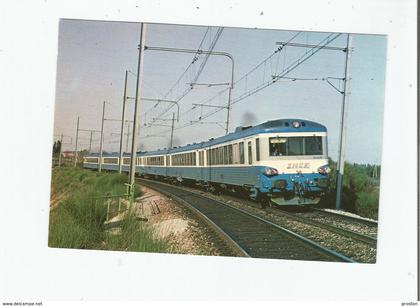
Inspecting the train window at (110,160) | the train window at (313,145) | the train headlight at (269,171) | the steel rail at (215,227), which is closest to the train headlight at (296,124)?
the train window at (313,145)

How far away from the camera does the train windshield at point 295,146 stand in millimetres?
2363

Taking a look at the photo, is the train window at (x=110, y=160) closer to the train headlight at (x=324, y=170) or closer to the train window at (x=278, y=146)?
the train window at (x=278, y=146)

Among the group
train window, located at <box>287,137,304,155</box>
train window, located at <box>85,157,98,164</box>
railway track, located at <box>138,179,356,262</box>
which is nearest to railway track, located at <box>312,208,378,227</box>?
railway track, located at <box>138,179,356,262</box>

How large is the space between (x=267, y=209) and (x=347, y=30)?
1.07 m

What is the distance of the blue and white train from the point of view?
2350 mm

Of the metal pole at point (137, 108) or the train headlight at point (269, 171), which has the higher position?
the metal pole at point (137, 108)

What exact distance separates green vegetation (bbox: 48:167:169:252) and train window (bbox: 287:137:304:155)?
906 millimetres

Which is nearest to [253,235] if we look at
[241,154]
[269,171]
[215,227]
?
[215,227]

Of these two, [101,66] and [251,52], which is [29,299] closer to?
[101,66]

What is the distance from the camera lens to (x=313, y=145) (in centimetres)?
236

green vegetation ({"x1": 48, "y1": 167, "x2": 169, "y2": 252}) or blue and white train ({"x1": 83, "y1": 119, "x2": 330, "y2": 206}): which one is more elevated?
blue and white train ({"x1": 83, "y1": 119, "x2": 330, "y2": 206})

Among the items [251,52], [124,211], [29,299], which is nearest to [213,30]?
[251,52]

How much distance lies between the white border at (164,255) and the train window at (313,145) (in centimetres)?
34

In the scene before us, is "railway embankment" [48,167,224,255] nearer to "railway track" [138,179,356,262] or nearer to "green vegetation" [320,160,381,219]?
"railway track" [138,179,356,262]
